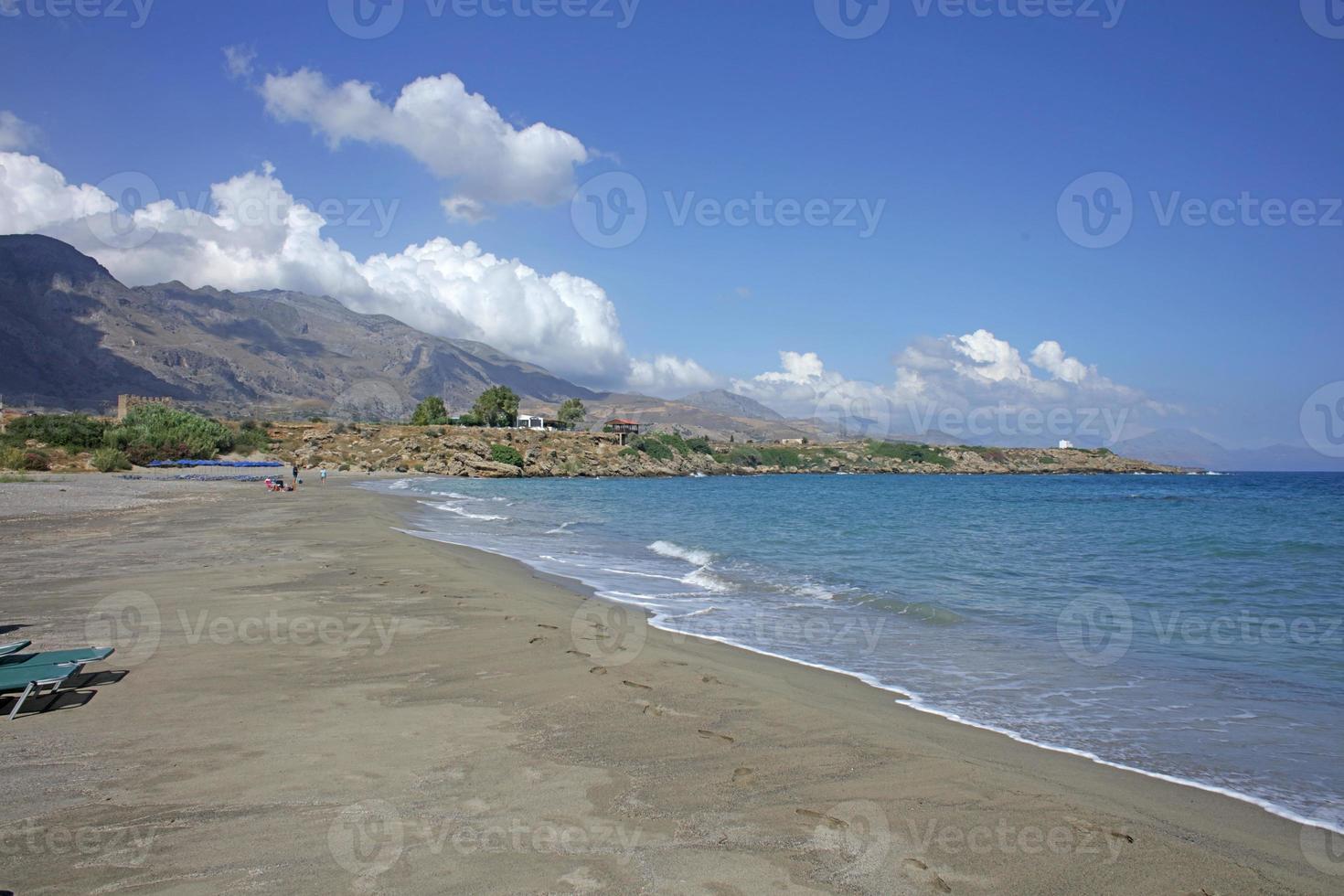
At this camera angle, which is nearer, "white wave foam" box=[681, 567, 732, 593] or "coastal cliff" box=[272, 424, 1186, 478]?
"white wave foam" box=[681, 567, 732, 593]

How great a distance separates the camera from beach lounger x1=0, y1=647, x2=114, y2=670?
6782 millimetres

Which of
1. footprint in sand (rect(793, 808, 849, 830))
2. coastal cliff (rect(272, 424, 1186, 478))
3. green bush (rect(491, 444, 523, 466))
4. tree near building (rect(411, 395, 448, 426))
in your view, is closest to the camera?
footprint in sand (rect(793, 808, 849, 830))

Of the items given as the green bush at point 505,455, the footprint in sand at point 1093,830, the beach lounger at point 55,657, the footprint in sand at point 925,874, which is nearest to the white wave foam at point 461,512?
the beach lounger at point 55,657

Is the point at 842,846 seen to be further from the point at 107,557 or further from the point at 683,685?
the point at 107,557

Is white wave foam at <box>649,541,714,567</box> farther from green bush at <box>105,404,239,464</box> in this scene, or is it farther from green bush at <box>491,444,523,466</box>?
green bush at <box>491,444,523,466</box>

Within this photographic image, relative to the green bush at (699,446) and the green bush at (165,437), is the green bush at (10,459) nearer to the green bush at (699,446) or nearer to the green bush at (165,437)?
the green bush at (165,437)

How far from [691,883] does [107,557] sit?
1541cm

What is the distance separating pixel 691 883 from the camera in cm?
394

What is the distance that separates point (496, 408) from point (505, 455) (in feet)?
117

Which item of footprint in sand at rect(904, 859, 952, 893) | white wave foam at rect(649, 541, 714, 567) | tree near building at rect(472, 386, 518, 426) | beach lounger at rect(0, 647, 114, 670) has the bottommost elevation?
white wave foam at rect(649, 541, 714, 567)

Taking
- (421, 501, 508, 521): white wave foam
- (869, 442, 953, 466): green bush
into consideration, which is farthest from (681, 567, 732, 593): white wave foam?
(869, 442, 953, 466): green bush

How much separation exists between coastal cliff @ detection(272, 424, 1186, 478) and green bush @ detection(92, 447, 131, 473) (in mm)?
23927

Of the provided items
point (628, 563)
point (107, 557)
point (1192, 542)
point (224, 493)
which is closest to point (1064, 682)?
point (628, 563)

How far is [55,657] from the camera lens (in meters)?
7.04
